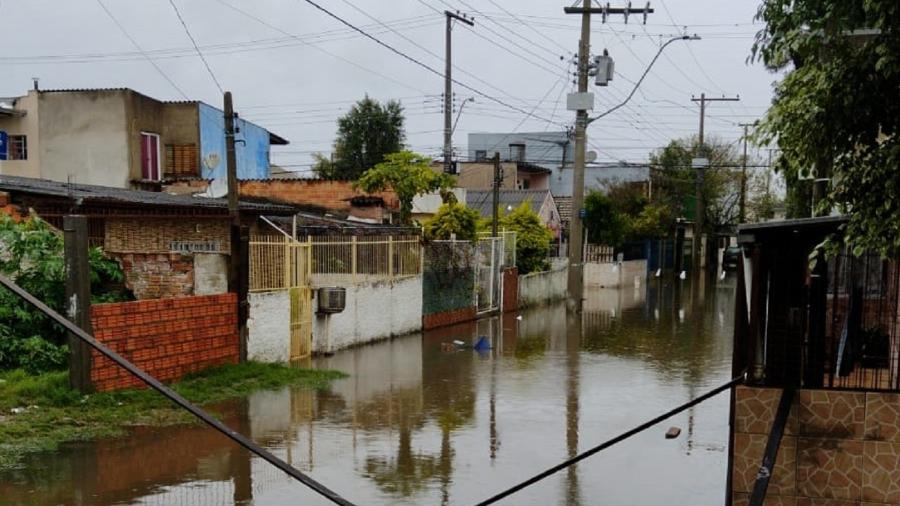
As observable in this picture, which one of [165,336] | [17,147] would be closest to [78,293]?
[165,336]

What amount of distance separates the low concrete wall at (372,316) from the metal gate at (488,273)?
13.1 feet

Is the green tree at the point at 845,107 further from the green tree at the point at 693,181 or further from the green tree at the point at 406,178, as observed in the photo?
the green tree at the point at 693,181

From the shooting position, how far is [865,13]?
5547 mm

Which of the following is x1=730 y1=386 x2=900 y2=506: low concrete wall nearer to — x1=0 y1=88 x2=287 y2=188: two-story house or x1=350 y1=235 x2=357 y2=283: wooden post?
x1=350 y1=235 x2=357 y2=283: wooden post

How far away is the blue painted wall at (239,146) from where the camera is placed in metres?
29.0

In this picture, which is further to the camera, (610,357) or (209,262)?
(610,357)

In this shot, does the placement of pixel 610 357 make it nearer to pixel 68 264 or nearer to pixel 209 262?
pixel 209 262

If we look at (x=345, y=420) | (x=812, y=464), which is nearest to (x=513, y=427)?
(x=345, y=420)

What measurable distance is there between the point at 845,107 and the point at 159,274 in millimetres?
11841

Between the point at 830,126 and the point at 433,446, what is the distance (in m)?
6.17

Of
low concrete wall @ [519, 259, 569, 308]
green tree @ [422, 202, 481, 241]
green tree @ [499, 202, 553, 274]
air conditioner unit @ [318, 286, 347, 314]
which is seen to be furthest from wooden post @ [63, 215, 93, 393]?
green tree @ [499, 202, 553, 274]

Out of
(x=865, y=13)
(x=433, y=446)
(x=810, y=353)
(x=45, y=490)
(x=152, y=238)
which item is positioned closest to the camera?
(x=865, y=13)

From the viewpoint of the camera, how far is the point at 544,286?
30.9 metres

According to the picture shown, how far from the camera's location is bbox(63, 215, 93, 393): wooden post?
11.0 meters
